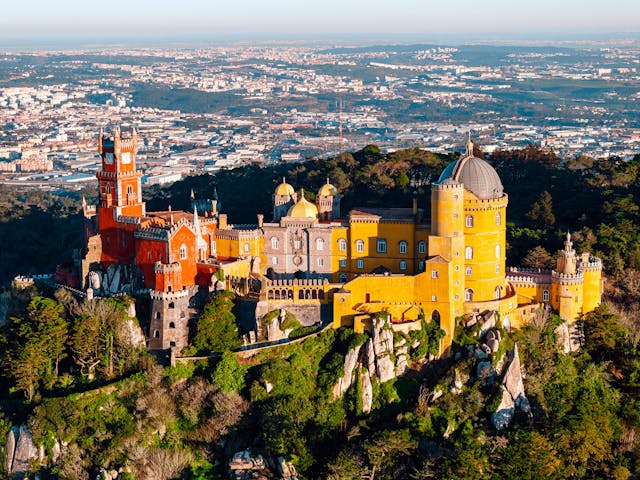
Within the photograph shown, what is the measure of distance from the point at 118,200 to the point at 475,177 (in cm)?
1499

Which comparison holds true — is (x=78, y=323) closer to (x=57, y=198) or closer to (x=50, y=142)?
(x=57, y=198)

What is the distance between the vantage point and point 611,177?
6022 cm

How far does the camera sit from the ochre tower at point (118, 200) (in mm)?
46969

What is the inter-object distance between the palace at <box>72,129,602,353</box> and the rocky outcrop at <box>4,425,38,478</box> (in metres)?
5.74

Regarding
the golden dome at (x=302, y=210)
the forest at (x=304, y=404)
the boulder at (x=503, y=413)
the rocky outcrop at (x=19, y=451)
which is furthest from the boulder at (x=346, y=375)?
the rocky outcrop at (x=19, y=451)

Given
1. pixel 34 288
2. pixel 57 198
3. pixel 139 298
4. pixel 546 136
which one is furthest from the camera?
pixel 546 136

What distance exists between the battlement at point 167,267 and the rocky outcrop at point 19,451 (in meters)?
7.48

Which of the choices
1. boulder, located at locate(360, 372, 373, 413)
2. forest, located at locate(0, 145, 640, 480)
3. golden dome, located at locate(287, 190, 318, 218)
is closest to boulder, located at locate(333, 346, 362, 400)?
forest, located at locate(0, 145, 640, 480)

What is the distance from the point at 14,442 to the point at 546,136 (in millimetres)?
98508

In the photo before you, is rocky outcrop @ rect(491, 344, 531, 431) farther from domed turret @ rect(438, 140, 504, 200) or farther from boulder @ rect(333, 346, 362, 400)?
domed turret @ rect(438, 140, 504, 200)

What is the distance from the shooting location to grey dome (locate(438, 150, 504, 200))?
43.6m

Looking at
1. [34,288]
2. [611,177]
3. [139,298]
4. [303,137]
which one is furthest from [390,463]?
[303,137]

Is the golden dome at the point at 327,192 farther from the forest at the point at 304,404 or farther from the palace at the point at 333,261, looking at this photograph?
the forest at the point at 304,404

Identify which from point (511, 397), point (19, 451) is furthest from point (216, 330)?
point (511, 397)
